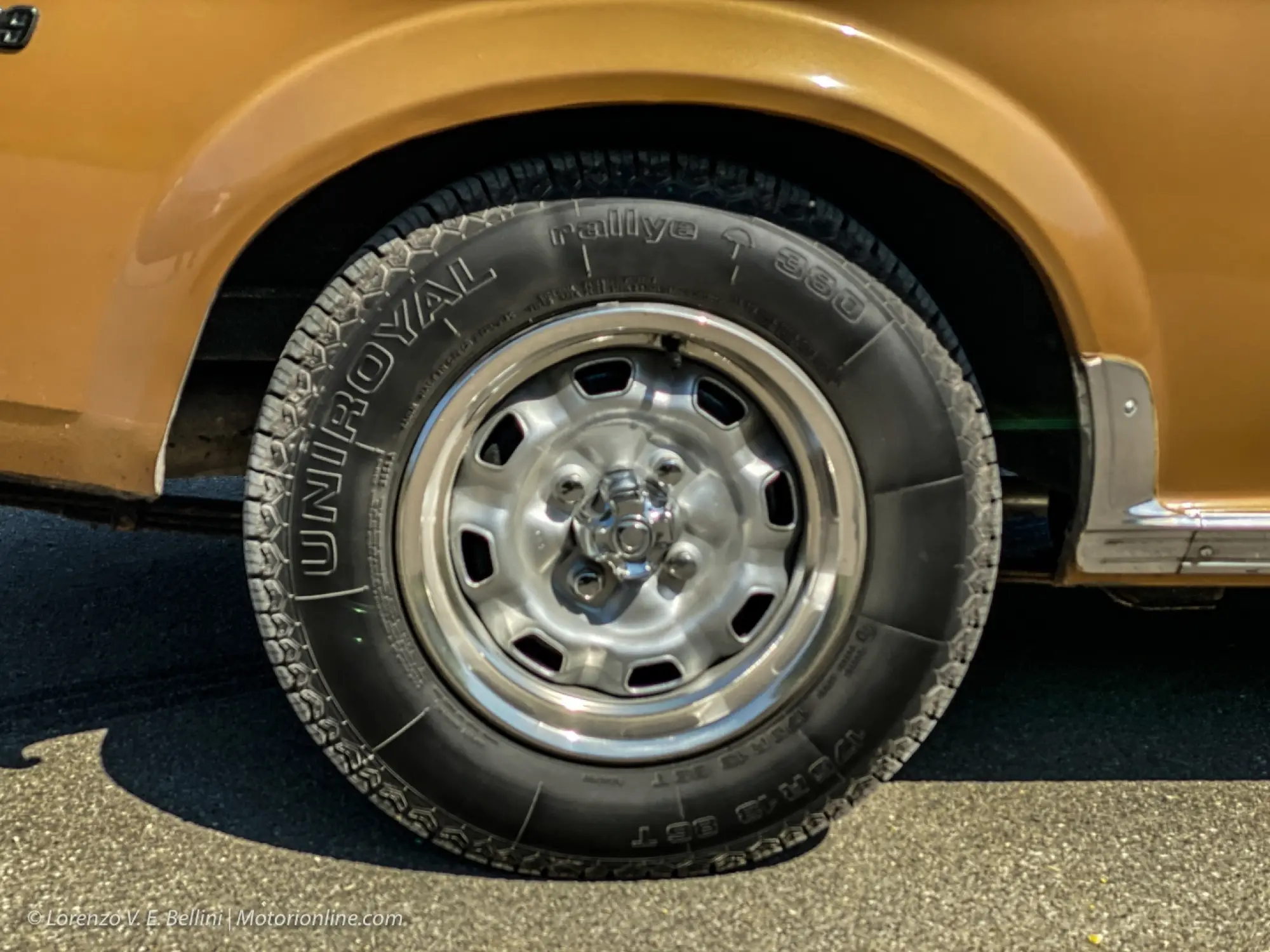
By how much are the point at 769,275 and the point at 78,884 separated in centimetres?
145

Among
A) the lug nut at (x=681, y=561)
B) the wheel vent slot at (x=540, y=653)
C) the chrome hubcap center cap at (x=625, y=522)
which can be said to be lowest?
the wheel vent slot at (x=540, y=653)

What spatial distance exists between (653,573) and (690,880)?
50 centimetres

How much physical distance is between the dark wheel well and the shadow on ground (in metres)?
0.58

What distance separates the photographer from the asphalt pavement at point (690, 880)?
65.5 inches

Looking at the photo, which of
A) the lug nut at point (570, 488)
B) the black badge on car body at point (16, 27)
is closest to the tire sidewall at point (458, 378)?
the lug nut at point (570, 488)

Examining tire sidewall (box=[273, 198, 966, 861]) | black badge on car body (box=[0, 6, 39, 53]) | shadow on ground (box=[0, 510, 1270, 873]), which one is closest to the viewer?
black badge on car body (box=[0, 6, 39, 53])

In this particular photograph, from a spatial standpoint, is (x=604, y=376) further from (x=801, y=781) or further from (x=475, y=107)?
(x=801, y=781)

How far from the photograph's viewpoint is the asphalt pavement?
166cm

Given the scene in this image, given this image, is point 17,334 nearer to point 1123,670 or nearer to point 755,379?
point 755,379

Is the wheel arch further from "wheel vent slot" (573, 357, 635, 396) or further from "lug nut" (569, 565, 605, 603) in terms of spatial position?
"lug nut" (569, 565, 605, 603)

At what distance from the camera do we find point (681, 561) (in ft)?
5.90

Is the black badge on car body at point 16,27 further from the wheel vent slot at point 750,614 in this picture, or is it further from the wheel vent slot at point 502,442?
Result: the wheel vent slot at point 750,614

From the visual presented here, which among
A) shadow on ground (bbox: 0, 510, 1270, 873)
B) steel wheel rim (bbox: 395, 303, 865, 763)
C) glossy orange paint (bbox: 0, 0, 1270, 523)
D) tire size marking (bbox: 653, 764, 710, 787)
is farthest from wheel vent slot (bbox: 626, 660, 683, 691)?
glossy orange paint (bbox: 0, 0, 1270, 523)

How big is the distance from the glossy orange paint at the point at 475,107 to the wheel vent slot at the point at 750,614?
703 mm
